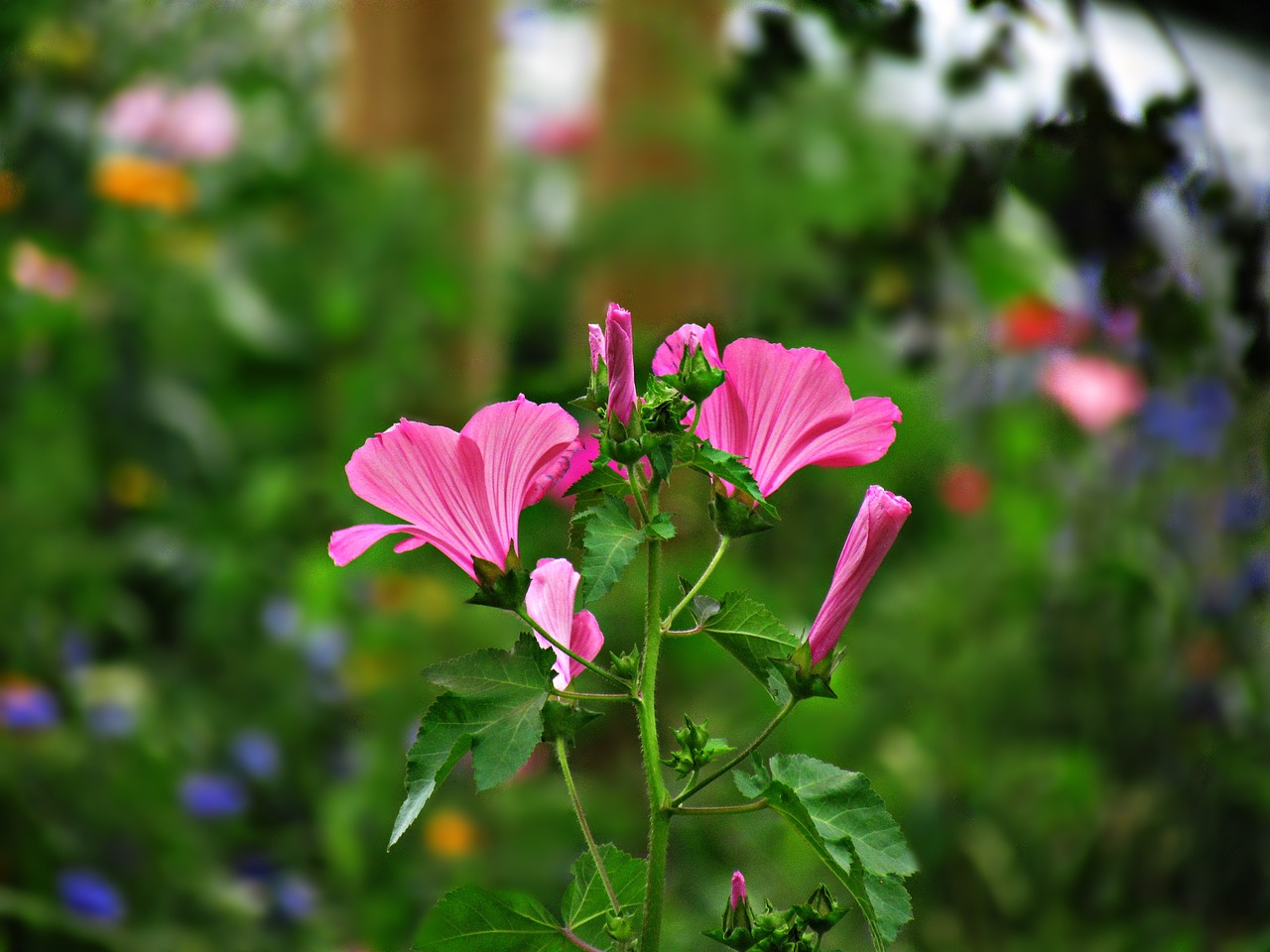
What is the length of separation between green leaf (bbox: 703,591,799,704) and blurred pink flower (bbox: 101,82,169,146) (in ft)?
7.33

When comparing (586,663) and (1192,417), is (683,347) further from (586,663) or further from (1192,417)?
(1192,417)

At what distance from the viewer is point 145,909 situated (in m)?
1.33

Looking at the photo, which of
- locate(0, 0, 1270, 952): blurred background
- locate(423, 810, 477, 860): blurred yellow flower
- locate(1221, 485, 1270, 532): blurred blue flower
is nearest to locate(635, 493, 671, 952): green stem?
locate(0, 0, 1270, 952): blurred background

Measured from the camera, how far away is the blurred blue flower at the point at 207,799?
1.38 m

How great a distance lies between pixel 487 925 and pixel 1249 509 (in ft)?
3.93

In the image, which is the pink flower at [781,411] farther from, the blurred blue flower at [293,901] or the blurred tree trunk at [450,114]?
the blurred tree trunk at [450,114]

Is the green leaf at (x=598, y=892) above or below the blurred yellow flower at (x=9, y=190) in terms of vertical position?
above

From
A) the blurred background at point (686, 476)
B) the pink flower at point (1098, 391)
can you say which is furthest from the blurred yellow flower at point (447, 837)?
the pink flower at point (1098, 391)

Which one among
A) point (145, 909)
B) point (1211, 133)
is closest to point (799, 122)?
point (145, 909)

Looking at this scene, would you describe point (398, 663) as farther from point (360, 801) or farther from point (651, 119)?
point (651, 119)

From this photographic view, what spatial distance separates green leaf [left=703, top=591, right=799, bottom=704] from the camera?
34cm

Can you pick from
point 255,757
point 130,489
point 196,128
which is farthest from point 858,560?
point 196,128

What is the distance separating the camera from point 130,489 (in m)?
2.03

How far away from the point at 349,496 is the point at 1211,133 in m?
1.44
